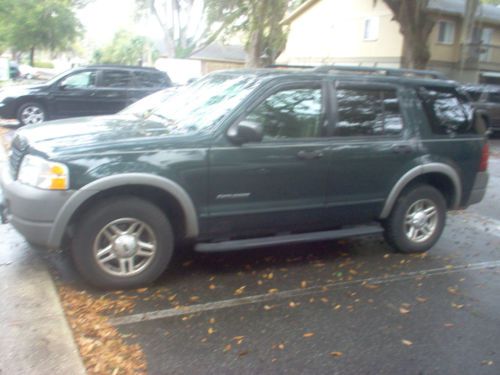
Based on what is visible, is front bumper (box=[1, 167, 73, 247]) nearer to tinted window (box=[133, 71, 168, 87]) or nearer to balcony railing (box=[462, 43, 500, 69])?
tinted window (box=[133, 71, 168, 87])

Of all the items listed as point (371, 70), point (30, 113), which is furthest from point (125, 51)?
point (371, 70)

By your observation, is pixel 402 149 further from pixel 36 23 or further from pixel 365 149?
pixel 36 23

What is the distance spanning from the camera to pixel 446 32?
30.4m

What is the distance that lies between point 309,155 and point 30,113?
9.94 m

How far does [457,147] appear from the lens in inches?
227

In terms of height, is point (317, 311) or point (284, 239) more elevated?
point (284, 239)

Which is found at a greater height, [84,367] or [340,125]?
[340,125]

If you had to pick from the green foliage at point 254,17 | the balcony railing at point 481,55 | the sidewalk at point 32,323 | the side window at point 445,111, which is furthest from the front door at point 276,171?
the balcony railing at point 481,55

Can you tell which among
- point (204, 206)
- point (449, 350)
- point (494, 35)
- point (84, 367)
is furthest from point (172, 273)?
point (494, 35)

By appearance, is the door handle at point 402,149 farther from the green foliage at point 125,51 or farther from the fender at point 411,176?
the green foliage at point 125,51

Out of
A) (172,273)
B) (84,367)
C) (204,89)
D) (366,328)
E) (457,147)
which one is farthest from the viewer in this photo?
(457,147)

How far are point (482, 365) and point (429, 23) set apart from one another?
64.8 ft

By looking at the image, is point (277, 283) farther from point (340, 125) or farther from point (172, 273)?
point (340, 125)

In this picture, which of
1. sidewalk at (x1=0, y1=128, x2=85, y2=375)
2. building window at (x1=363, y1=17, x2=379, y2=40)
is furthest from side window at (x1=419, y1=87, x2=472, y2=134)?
building window at (x1=363, y1=17, x2=379, y2=40)
